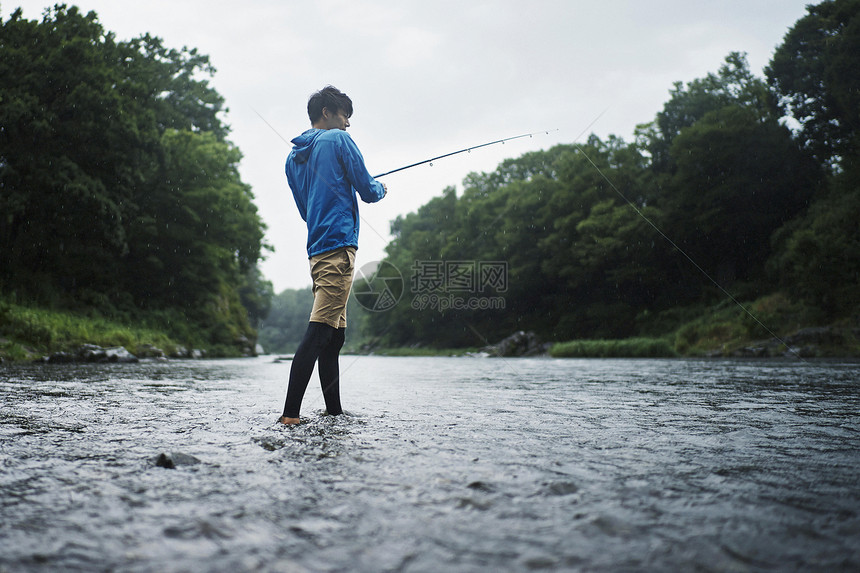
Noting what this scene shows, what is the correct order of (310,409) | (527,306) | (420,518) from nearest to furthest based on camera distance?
1. (420,518)
2. (310,409)
3. (527,306)

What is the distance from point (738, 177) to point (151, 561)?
123 ft

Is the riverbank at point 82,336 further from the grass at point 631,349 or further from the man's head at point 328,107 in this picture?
the grass at point 631,349

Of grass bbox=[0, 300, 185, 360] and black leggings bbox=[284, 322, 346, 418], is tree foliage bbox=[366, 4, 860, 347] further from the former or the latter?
black leggings bbox=[284, 322, 346, 418]

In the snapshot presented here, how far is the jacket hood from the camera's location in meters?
4.06

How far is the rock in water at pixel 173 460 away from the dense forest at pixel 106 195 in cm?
1304

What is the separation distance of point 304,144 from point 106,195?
19.4 m

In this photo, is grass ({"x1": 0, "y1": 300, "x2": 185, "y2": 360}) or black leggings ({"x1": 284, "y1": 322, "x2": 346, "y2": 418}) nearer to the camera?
black leggings ({"x1": 284, "y1": 322, "x2": 346, "y2": 418})

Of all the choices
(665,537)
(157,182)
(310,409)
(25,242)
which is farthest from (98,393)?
(157,182)

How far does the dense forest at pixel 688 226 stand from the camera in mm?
25109

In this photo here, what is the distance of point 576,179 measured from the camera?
1721 inches

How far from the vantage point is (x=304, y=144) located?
410 centimetres

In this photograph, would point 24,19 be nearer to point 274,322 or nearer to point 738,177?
point 738,177
